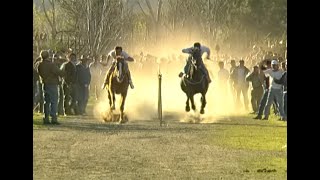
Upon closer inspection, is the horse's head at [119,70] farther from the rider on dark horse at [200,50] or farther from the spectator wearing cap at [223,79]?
the spectator wearing cap at [223,79]

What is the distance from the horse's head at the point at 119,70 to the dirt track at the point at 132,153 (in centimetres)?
133

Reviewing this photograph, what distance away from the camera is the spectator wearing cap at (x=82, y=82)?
67.1 feet

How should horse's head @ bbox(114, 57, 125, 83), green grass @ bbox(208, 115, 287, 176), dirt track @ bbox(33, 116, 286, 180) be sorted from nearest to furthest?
dirt track @ bbox(33, 116, 286, 180), green grass @ bbox(208, 115, 287, 176), horse's head @ bbox(114, 57, 125, 83)

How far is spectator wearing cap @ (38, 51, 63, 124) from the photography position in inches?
671

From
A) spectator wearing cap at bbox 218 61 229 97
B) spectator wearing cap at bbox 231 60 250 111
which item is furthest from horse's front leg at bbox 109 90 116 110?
spectator wearing cap at bbox 231 60 250 111

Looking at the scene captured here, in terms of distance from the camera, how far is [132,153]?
13102 mm

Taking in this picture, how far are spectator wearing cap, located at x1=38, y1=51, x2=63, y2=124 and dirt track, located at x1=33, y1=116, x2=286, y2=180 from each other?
0.60 meters

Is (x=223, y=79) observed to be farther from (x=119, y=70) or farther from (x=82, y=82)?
(x=119, y=70)

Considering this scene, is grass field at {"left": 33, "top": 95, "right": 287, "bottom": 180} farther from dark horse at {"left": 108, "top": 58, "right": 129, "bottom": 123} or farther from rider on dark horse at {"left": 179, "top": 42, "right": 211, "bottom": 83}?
rider on dark horse at {"left": 179, "top": 42, "right": 211, "bottom": 83}

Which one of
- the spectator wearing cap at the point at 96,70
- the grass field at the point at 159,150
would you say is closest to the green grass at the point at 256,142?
the grass field at the point at 159,150

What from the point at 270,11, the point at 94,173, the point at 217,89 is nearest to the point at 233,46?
the point at 270,11
